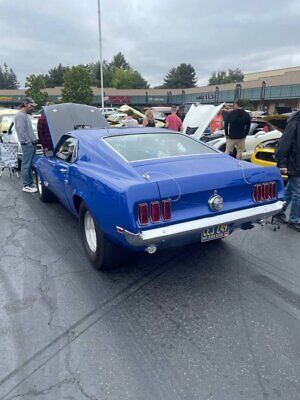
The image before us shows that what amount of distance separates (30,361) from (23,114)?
5877 mm

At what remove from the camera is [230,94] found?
197 ft

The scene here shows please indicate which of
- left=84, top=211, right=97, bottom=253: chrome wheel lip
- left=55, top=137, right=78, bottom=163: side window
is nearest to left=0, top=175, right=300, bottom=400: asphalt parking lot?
left=84, top=211, right=97, bottom=253: chrome wheel lip

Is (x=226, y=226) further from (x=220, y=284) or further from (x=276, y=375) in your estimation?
(x=276, y=375)

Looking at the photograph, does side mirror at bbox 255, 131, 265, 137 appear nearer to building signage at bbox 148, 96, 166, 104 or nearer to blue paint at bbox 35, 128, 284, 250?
blue paint at bbox 35, 128, 284, 250

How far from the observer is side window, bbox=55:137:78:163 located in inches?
177

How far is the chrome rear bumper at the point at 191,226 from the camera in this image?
293cm

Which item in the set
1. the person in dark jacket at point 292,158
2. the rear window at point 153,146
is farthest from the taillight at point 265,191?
the person in dark jacket at point 292,158

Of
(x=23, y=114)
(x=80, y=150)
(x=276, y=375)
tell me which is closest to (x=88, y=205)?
(x=80, y=150)

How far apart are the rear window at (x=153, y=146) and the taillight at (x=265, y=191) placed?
91 centimetres

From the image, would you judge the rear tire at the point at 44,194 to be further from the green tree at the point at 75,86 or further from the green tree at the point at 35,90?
the green tree at the point at 35,90

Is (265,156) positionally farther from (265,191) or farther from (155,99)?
(155,99)

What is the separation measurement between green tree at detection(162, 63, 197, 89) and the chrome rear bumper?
12534 centimetres

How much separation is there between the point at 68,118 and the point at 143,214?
5410mm

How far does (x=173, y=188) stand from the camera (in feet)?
10.1
